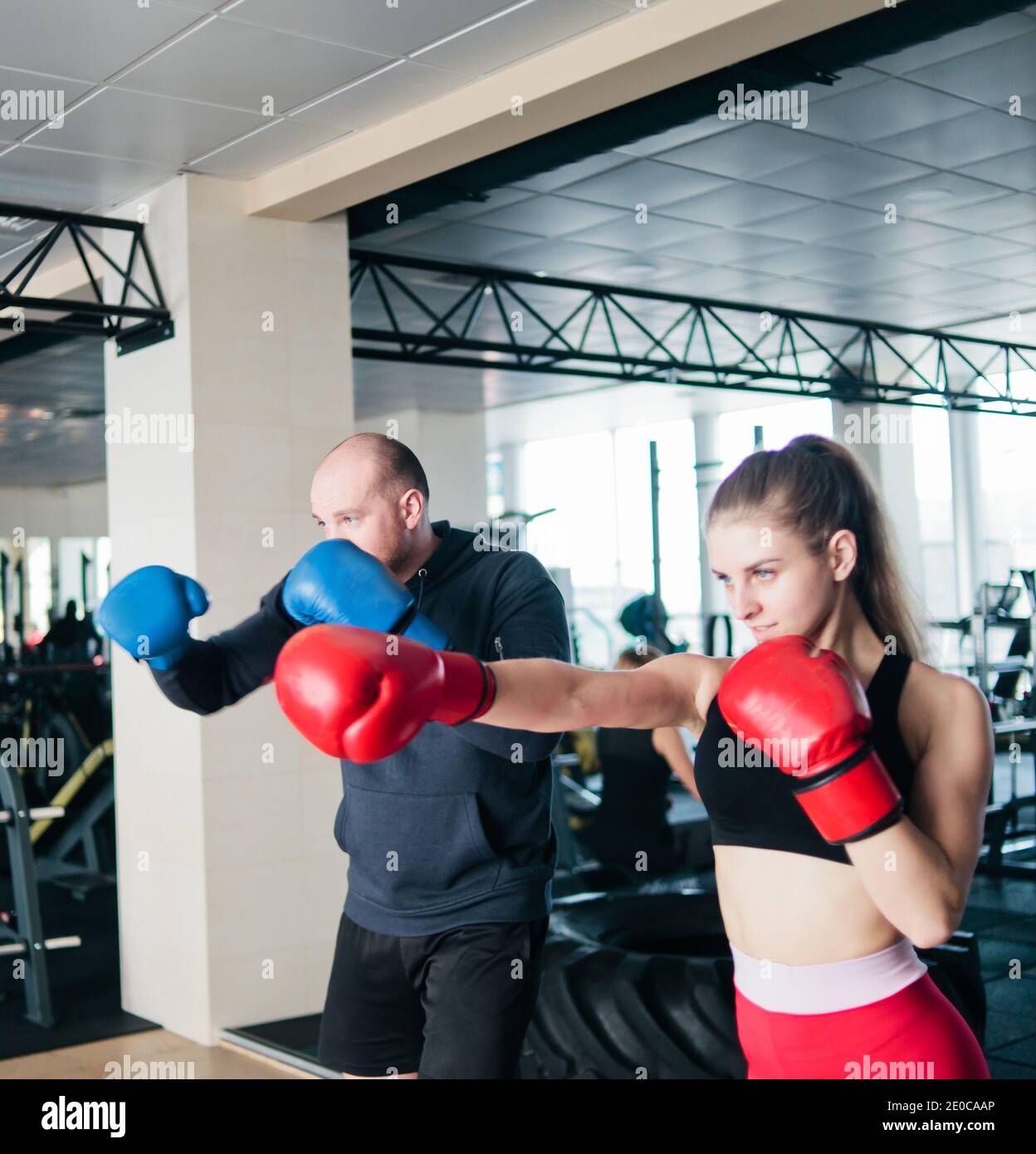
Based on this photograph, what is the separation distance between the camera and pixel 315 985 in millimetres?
4602

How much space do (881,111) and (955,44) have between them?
600 millimetres

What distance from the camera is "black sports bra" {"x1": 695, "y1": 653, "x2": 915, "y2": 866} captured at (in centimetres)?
150

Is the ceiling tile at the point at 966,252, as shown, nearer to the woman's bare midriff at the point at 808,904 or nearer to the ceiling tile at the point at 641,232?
the ceiling tile at the point at 641,232

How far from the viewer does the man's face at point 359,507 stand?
80.7 inches

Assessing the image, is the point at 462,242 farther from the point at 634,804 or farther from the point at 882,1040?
the point at 882,1040

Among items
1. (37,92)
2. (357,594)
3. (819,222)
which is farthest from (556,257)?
(357,594)

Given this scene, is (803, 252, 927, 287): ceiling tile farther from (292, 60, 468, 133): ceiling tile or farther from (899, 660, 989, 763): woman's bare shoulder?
(899, 660, 989, 763): woman's bare shoulder

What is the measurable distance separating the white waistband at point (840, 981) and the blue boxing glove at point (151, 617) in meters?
1.03

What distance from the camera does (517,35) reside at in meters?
3.54

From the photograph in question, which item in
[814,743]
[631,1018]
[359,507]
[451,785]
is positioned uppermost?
[359,507]

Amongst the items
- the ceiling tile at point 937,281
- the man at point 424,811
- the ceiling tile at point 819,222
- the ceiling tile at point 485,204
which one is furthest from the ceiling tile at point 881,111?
the man at point 424,811

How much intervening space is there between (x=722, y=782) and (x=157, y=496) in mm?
3439
